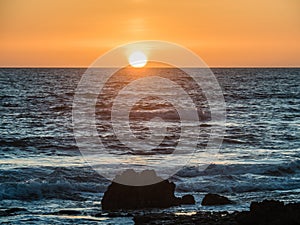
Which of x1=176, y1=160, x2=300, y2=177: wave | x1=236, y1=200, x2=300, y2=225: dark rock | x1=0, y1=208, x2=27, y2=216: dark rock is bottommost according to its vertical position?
x1=236, y1=200, x2=300, y2=225: dark rock

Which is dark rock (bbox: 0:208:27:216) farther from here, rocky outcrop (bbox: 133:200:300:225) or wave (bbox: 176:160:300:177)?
wave (bbox: 176:160:300:177)

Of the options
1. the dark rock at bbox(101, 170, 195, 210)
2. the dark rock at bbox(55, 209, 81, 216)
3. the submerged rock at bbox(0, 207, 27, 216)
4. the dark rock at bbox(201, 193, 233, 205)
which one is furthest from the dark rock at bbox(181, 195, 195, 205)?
the submerged rock at bbox(0, 207, 27, 216)

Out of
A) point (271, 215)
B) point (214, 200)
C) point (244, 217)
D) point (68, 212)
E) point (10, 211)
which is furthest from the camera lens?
point (214, 200)

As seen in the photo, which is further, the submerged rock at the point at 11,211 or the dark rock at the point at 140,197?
the dark rock at the point at 140,197

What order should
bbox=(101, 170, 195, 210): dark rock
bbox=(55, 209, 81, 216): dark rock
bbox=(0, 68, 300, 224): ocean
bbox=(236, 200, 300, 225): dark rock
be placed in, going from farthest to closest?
bbox=(0, 68, 300, 224): ocean < bbox=(101, 170, 195, 210): dark rock < bbox=(55, 209, 81, 216): dark rock < bbox=(236, 200, 300, 225): dark rock

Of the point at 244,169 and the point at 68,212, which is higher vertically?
the point at 244,169

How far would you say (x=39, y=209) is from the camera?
59.3ft

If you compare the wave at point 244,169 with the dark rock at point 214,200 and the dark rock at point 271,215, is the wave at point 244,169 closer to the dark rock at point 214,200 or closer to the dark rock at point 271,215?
the dark rock at point 214,200

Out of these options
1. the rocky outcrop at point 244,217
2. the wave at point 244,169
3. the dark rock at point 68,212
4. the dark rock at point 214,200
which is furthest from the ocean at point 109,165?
the rocky outcrop at point 244,217

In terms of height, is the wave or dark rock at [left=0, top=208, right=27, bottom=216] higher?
the wave

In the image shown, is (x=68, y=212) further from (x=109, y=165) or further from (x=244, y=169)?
(x=244, y=169)

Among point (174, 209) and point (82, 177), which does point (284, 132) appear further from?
point (174, 209)

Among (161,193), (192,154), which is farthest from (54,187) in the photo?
(192,154)

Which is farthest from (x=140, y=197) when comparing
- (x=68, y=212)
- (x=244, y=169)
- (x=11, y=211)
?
(x=244, y=169)
